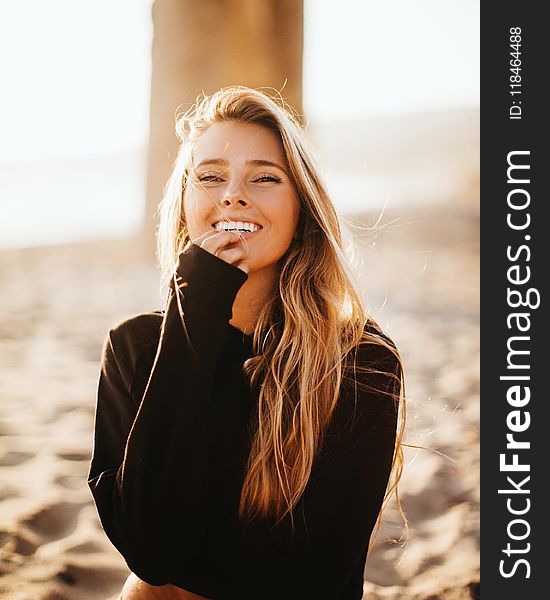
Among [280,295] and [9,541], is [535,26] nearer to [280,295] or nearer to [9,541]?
[280,295]

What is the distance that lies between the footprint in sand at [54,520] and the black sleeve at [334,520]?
1228 millimetres

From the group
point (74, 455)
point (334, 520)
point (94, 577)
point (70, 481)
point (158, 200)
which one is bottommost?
point (94, 577)

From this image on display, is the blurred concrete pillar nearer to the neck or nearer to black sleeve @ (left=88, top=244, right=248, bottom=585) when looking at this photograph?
the neck

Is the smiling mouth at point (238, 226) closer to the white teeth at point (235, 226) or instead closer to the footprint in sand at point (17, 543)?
the white teeth at point (235, 226)

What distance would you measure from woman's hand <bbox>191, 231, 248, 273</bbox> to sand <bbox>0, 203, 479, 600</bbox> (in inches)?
18.6

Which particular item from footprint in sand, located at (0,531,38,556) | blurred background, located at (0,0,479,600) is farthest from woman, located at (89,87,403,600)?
footprint in sand, located at (0,531,38,556)

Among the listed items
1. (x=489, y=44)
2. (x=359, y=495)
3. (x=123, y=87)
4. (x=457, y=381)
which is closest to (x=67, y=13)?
(x=123, y=87)

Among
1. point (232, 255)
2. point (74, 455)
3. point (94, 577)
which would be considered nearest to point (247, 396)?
point (232, 255)

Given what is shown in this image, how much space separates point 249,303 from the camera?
122cm

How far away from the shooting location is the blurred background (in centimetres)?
209

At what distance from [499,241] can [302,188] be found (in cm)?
58

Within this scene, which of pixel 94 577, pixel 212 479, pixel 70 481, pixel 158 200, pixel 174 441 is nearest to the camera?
pixel 174 441

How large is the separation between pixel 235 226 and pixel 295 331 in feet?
0.67

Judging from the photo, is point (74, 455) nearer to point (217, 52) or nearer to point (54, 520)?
point (54, 520)
